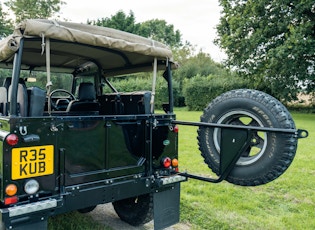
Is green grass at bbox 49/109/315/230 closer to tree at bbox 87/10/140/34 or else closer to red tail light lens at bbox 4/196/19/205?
red tail light lens at bbox 4/196/19/205

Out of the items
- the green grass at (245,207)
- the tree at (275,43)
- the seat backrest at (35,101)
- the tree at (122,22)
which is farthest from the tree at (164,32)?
the seat backrest at (35,101)

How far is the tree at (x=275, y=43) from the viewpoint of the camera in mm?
19516

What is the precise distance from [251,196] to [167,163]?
2.10 meters

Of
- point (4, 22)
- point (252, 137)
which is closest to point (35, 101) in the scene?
point (252, 137)

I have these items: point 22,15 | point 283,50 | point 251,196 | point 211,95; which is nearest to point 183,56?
point 211,95

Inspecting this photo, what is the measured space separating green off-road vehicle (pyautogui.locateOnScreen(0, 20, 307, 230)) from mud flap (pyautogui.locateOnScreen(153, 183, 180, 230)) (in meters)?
0.01

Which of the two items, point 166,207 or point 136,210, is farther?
point 136,210

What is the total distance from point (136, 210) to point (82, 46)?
217cm

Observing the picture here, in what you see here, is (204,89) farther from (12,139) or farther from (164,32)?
(164,32)

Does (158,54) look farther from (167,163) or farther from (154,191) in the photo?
(154,191)

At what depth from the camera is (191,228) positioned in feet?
12.7

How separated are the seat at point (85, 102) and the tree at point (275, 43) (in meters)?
17.4

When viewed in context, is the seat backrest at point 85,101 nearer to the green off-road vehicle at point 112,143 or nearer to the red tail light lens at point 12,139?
the green off-road vehicle at point 112,143

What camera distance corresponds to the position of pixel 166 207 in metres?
3.57
